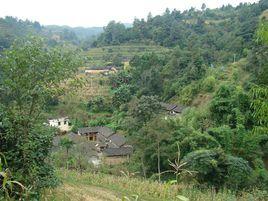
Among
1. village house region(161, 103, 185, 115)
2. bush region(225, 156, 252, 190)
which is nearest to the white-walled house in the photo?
village house region(161, 103, 185, 115)

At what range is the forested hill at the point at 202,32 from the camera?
114ft

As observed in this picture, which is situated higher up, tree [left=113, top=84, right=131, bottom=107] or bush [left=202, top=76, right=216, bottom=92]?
bush [left=202, top=76, right=216, bottom=92]

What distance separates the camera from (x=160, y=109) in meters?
22.7

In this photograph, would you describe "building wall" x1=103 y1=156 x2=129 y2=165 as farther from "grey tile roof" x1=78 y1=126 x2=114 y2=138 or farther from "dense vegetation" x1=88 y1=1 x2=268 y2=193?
"grey tile roof" x1=78 y1=126 x2=114 y2=138

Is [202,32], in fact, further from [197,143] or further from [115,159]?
[197,143]

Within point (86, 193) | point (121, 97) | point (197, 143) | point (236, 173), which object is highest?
point (86, 193)

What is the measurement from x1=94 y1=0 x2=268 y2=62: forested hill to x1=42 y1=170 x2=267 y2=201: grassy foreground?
25580 mm

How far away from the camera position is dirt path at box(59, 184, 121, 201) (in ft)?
19.9

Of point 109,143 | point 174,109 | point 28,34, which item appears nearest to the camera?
point 28,34

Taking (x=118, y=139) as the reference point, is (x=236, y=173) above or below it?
above

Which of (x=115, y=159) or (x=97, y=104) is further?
(x=97, y=104)

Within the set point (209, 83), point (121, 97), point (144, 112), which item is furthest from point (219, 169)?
point (121, 97)

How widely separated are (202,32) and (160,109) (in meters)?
30.7

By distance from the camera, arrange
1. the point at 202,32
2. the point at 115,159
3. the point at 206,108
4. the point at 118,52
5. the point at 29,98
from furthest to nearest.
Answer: the point at 202,32, the point at 118,52, the point at 115,159, the point at 206,108, the point at 29,98
